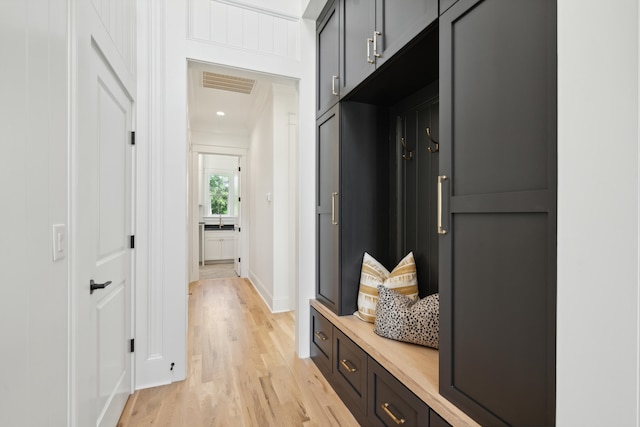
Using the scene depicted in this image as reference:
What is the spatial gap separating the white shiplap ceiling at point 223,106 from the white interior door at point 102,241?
1.82 metres

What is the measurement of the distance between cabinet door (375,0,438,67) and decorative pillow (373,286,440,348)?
121 cm

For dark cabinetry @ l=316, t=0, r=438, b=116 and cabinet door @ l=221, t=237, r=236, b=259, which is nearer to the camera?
dark cabinetry @ l=316, t=0, r=438, b=116

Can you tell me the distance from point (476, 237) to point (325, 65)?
1.84m

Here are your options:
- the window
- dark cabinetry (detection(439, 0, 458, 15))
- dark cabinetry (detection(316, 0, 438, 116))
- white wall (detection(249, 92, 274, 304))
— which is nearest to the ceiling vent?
white wall (detection(249, 92, 274, 304))

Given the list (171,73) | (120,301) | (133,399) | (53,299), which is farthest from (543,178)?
(133,399)

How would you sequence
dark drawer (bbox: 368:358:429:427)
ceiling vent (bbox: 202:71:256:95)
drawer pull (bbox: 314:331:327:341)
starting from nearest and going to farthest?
dark drawer (bbox: 368:358:429:427) → drawer pull (bbox: 314:331:327:341) → ceiling vent (bbox: 202:71:256:95)

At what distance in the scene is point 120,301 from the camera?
1771 millimetres

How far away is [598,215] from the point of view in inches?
26.0

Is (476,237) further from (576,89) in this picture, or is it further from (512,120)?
(576,89)

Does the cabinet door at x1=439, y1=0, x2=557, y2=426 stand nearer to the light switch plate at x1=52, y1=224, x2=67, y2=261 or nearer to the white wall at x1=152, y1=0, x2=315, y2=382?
the light switch plate at x1=52, y1=224, x2=67, y2=261

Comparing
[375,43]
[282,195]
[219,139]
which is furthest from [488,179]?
[219,139]

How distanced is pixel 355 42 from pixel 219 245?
6.31 m

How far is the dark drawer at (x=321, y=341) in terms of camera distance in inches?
82.2

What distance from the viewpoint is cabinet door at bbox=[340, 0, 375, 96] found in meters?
1.70
